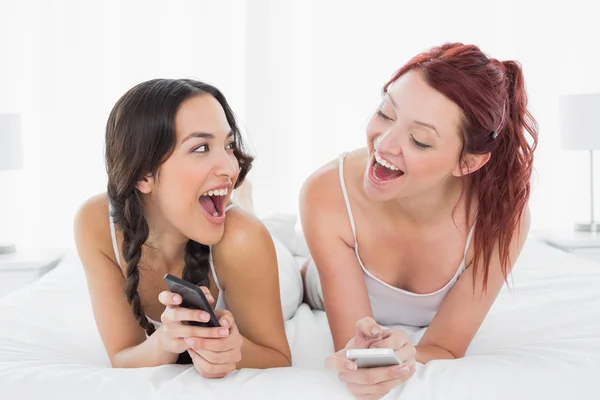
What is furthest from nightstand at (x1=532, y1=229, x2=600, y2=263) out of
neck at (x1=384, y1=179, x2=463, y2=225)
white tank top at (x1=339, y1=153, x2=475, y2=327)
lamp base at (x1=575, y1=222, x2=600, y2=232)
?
neck at (x1=384, y1=179, x2=463, y2=225)

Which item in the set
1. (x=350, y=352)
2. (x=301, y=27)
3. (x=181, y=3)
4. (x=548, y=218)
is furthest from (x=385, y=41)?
→ (x=350, y=352)

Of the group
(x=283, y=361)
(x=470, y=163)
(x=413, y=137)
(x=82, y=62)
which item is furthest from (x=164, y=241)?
(x=82, y=62)

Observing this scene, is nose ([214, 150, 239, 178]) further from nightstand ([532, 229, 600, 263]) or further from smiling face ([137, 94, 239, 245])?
nightstand ([532, 229, 600, 263])

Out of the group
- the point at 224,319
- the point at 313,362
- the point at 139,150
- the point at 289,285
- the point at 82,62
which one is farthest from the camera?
the point at 82,62

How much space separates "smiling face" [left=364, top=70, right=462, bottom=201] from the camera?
5.91 feet

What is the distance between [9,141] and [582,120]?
296 cm

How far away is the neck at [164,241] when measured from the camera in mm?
2018

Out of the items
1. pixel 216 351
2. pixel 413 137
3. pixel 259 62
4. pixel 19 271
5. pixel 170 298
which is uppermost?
pixel 259 62

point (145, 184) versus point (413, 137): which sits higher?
point (413, 137)

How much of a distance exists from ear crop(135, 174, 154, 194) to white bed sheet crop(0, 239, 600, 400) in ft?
1.54

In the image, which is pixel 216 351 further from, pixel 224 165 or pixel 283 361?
pixel 224 165

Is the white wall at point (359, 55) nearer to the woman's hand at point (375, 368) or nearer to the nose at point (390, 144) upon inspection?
the nose at point (390, 144)

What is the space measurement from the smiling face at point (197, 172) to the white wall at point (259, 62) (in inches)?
106

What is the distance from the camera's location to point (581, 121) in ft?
12.3
